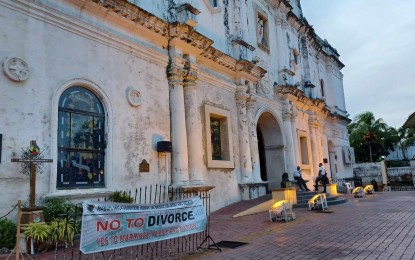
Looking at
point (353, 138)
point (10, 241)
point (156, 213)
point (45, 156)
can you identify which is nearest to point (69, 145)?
point (45, 156)

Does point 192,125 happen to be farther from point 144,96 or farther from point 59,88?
point 59,88

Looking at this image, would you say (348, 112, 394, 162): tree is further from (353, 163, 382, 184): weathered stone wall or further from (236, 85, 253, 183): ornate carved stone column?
(236, 85, 253, 183): ornate carved stone column

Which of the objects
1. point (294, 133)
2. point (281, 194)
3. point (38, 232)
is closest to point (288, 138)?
point (294, 133)

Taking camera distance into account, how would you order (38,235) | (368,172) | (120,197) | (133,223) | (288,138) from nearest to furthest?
1. (133,223)
2. (38,235)
3. (120,197)
4. (288,138)
5. (368,172)

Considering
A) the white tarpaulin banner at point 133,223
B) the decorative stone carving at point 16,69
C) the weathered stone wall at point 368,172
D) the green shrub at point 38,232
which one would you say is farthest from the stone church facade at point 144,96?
the weathered stone wall at point 368,172

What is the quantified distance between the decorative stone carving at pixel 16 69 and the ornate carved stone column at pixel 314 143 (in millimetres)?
16716

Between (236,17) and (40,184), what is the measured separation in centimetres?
1084

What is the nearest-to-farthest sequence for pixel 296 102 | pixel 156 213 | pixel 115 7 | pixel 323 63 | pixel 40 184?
1. pixel 156 213
2. pixel 40 184
3. pixel 115 7
4. pixel 296 102
5. pixel 323 63

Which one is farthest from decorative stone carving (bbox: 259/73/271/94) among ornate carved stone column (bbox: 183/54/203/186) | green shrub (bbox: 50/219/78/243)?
green shrub (bbox: 50/219/78/243)

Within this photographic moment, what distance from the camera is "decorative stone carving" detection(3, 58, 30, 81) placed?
6.49m

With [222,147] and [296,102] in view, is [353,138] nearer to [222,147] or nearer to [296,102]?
[296,102]

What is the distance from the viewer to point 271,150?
1733cm

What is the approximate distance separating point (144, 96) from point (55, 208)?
4058 millimetres

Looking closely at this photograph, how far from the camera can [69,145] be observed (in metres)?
7.61
